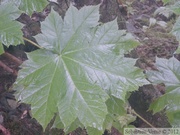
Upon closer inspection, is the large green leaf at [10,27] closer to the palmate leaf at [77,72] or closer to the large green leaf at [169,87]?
the palmate leaf at [77,72]

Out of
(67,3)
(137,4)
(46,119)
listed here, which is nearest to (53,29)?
(46,119)

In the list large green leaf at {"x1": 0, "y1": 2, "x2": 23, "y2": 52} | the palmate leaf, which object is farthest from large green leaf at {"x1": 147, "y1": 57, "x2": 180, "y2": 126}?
large green leaf at {"x1": 0, "y1": 2, "x2": 23, "y2": 52}

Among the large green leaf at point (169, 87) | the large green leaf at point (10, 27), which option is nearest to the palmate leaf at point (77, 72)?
the large green leaf at point (10, 27)

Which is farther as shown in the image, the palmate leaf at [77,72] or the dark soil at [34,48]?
the dark soil at [34,48]

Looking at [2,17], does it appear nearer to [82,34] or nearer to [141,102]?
[82,34]

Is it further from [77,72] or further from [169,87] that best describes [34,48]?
[169,87]

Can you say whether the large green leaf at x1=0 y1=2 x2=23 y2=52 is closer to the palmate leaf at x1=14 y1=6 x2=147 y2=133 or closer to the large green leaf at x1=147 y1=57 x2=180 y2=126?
the palmate leaf at x1=14 y1=6 x2=147 y2=133

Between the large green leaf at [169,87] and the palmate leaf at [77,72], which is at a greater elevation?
the palmate leaf at [77,72]
